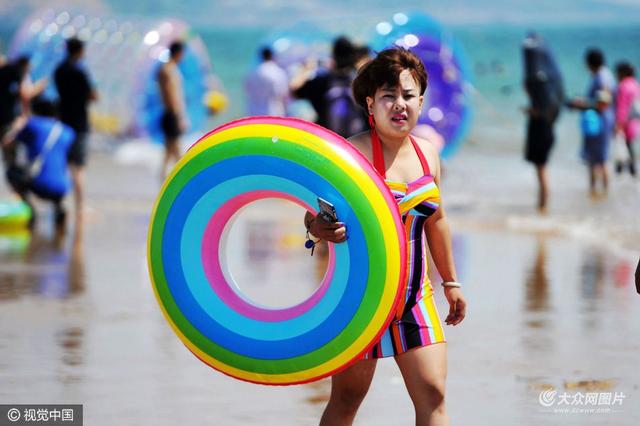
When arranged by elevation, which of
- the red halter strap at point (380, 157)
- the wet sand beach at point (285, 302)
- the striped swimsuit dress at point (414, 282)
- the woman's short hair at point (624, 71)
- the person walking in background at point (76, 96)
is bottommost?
the wet sand beach at point (285, 302)

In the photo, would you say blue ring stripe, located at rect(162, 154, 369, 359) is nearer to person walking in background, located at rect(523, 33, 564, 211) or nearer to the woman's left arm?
the woman's left arm

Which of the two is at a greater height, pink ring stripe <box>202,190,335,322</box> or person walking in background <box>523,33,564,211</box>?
person walking in background <box>523,33,564,211</box>

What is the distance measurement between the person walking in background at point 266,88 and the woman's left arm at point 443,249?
13.9 meters

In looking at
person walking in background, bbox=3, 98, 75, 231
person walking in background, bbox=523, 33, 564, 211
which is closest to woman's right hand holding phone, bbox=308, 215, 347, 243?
person walking in background, bbox=3, 98, 75, 231

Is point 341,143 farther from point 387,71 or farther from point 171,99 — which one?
point 171,99

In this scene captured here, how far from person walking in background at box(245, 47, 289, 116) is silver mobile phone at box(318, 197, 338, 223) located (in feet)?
46.7

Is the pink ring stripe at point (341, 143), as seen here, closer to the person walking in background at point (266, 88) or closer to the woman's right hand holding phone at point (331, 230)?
the woman's right hand holding phone at point (331, 230)

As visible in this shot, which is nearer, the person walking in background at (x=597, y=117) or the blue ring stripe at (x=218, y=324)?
the blue ring stripe at (x=218, y=324)

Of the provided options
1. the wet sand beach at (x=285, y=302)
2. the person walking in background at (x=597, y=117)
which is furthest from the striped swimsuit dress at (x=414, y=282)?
the person walking in background at (x=597, y=117)

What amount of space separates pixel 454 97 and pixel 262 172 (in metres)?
13.3

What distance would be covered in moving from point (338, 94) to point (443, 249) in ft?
20.2

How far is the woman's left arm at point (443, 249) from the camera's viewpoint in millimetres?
4727

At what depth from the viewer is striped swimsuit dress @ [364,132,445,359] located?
4.54 metres

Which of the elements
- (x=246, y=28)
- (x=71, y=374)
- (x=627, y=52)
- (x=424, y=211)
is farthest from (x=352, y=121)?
(x=246, y=28)
